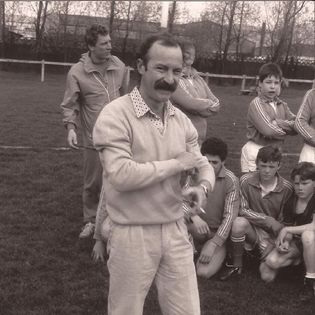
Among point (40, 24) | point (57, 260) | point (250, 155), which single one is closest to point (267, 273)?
point (250, 155)

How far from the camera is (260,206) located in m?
5.14

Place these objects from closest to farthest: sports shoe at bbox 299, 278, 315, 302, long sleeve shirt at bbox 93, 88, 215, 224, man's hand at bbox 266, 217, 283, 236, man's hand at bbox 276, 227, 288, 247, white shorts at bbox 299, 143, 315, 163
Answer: long sleeve shirt at bbox 93, 88, 215, 224 < sports shoe at bbox 299, 278, 315, 302 < man's hand at bbox 276, 227, 288, 247 < man's hand at bbox 266, 217, 283, 236 < white shorts at bbox 299, 143, 315, 163

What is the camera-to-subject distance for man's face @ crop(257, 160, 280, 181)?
4992mm

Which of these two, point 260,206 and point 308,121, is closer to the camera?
point 260,206

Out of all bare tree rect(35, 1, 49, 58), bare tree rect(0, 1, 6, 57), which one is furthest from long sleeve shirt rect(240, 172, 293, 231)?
bare tree rect(0, 1, 6, 57)

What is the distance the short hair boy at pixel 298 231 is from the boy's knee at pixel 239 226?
0.30 meters

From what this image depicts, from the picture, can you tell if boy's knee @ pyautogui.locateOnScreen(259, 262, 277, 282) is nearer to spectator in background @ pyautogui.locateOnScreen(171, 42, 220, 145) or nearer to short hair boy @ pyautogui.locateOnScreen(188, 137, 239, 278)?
short hair boy @ pyautogui.locateOnScreen(188, 137, 239, 278)

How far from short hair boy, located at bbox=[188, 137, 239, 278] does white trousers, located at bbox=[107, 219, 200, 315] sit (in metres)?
1.87

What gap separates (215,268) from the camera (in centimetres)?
506

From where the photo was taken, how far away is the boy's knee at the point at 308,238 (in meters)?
4.63

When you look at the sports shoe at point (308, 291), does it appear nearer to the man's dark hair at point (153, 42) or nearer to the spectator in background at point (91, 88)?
the spectator in background at point (91, 88)

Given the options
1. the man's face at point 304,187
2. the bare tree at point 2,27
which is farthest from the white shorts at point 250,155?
the bare tree at point 2,27

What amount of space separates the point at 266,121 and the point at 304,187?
2.86 feet

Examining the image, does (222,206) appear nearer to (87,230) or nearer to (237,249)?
(237,249)
